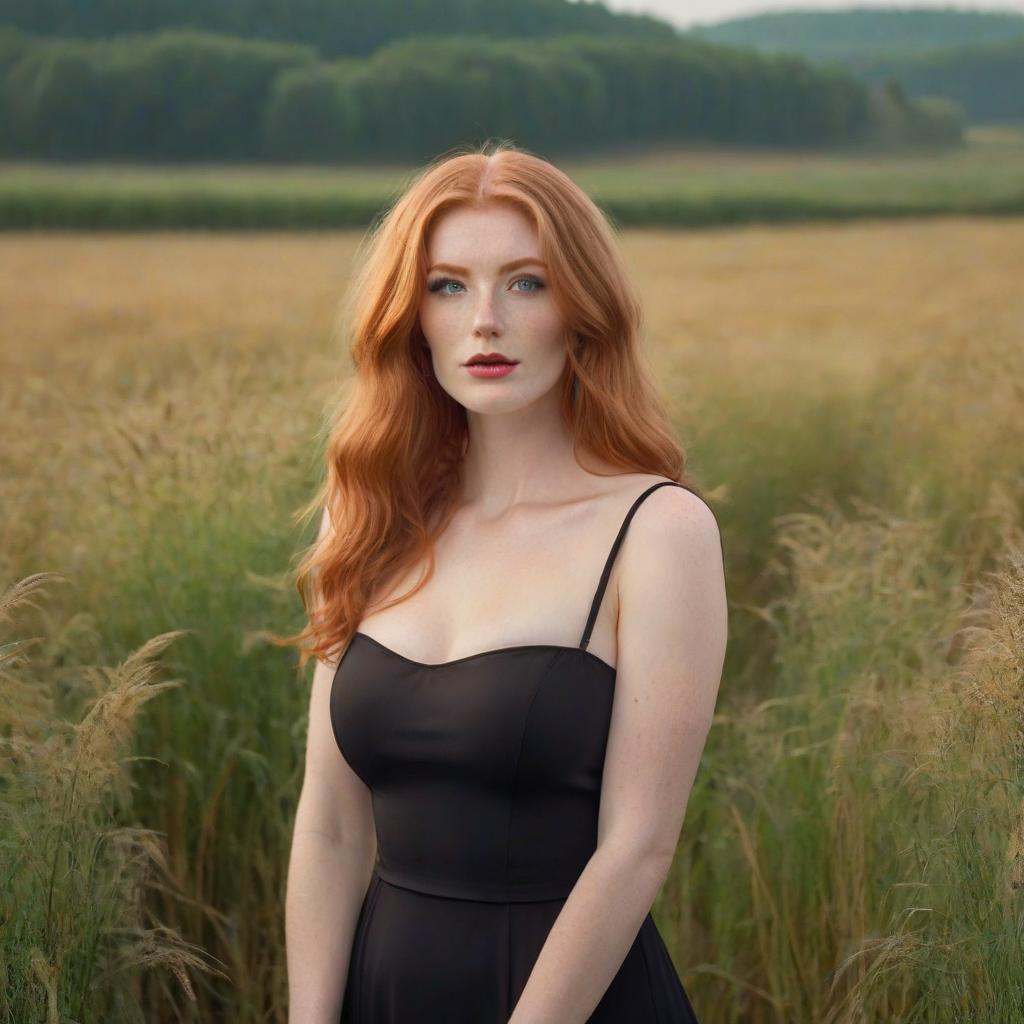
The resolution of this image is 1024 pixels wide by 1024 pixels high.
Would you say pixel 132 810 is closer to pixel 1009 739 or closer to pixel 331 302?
pixel 1009 739

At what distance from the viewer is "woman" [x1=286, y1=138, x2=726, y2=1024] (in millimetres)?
1393

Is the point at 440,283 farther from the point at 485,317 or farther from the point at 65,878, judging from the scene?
the point at 65,878

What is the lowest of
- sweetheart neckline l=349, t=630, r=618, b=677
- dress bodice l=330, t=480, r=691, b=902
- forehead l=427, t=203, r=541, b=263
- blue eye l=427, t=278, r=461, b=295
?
dress bodice l=330, t=480, r=691, b=902

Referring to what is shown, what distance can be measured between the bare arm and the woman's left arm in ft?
0.97

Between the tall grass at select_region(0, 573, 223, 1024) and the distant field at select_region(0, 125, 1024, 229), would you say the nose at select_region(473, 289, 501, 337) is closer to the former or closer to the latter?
the tall grass at select_region(0, 573, 223, 1024)

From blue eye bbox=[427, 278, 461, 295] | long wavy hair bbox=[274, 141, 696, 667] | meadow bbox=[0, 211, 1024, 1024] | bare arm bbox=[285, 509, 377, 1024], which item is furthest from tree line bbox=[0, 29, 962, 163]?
bare arm bbox=[285, 509, 377, 1024]

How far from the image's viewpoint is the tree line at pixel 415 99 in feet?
40.2

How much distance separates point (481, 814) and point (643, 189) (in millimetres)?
22014

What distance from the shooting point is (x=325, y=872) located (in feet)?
5.30

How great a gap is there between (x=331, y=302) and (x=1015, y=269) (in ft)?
19.2

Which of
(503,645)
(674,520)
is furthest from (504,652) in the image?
(674,520)

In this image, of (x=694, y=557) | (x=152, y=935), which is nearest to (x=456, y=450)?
(x=694, y=557)

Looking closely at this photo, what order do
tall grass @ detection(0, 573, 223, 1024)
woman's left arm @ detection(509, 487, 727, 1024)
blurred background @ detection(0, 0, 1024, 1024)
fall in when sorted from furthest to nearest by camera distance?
blurred background @ detection(0, 0, 1024, 1024)
tall grass @ detection(0, 573, 223, 1024)
woman's left arm @ detection(509, 487, 727, 1024)

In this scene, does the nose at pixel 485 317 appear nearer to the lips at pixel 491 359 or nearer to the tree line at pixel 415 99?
the lips at pixel 491 359
